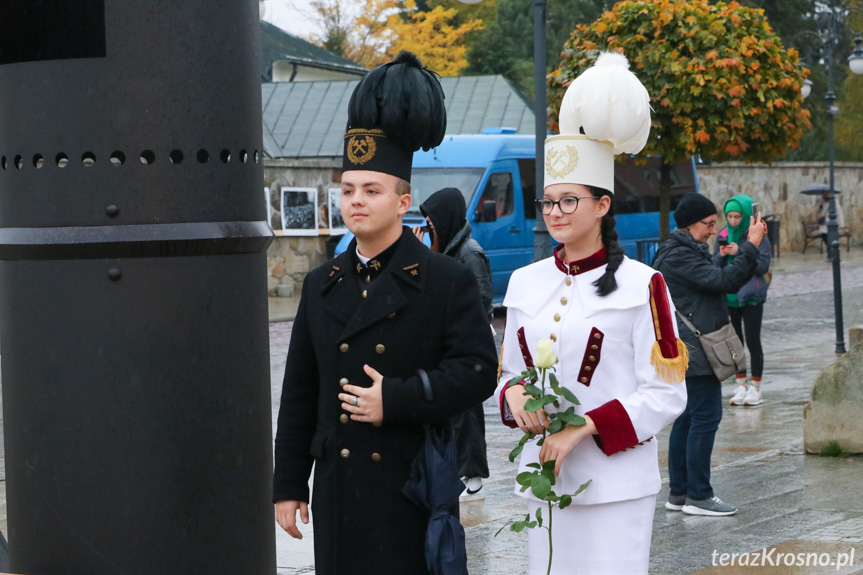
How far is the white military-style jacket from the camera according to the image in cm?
339

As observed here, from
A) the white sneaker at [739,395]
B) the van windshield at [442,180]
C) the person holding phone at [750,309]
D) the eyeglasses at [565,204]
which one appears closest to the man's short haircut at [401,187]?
the eyeglasses at [565,204]

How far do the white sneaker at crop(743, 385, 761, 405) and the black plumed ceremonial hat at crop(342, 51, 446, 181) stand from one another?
25.2 ft

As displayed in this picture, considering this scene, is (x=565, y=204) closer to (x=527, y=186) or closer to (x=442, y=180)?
(x=442, y=180)

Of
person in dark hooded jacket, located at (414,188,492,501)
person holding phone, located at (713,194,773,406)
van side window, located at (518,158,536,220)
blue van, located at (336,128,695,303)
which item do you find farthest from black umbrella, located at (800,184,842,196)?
person in dark hooded jacket, located at (414,188,492,501)

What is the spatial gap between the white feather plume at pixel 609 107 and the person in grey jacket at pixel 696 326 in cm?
320

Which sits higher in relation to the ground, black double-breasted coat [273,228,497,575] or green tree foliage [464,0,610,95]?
green tree foliage [464,0,610,95]

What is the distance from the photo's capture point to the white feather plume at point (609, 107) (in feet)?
11.6

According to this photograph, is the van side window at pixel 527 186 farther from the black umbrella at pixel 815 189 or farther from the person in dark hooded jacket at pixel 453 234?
the black umbrella at pixel 815 189

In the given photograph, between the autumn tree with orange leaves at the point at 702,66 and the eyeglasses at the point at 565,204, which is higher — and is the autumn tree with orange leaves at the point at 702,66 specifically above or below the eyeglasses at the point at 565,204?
above

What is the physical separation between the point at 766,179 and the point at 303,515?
33.9 metres

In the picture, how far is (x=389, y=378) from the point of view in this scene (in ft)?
10.4

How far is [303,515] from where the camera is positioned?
3.33m

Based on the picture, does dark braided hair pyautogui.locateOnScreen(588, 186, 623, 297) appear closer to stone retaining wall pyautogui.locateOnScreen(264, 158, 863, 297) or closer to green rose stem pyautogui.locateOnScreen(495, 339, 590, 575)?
green rose stem pyautogui.locateOnScreen(495, 339, 590, 575)

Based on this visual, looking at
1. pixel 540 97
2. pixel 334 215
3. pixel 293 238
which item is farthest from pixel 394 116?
pixel 334 215
